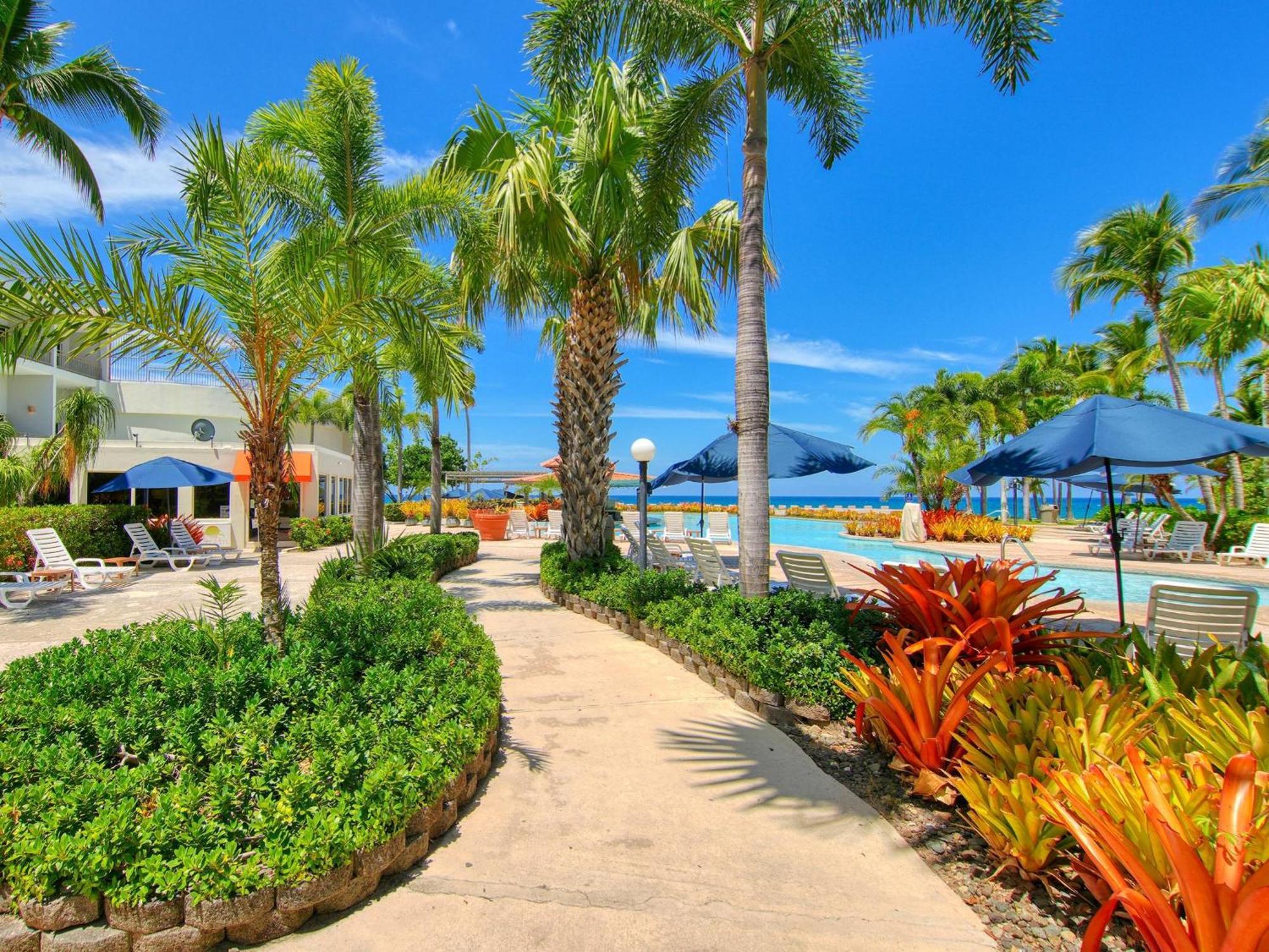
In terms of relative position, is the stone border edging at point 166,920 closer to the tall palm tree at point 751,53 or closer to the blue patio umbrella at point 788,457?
the tall palm tree at point 751,53

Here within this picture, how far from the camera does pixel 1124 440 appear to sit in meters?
5.27

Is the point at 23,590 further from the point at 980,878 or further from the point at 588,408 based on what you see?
the point at 980,878

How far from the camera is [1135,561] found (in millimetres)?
15281

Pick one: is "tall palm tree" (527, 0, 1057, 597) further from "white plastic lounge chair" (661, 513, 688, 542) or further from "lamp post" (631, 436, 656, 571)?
"white plastic lounge chair" (661, 513, 688, 542)

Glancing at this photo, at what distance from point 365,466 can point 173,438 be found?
68.6ft

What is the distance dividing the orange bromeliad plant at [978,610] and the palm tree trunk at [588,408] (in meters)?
5.19

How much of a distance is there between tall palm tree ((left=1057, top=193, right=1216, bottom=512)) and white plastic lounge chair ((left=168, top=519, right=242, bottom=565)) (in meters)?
25.8

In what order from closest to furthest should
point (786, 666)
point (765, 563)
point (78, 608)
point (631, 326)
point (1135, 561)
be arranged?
point (786, 666), point (765, 563), point (78, 608), point (631, 326), point (1135, 561)

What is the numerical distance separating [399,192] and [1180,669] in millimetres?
8684

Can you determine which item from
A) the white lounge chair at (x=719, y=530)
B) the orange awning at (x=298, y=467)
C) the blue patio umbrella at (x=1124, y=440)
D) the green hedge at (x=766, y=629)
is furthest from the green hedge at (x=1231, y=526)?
the orange awning at (x=298, y=467)

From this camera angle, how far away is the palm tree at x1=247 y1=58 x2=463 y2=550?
237 inches

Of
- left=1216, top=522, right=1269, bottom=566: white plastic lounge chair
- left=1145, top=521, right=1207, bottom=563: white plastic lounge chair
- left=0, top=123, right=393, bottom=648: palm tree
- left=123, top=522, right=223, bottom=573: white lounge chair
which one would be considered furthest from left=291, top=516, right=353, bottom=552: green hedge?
left=1216, top=522, right=1269, bottom=566: white plastic lounge chair

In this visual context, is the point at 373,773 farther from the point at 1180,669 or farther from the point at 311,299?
the point at 1180,669

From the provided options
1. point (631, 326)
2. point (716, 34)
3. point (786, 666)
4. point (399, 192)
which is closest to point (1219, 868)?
point (786, 666)
